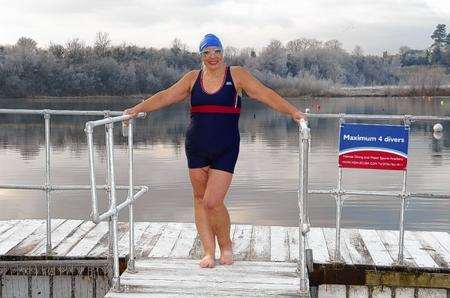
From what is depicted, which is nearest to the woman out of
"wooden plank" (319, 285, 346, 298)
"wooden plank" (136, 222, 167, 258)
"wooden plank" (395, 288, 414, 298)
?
"wooden plank" (136, 222, 167, 258)

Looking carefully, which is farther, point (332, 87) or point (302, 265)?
point (332, 87)

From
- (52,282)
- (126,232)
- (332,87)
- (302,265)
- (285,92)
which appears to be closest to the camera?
(302,265)

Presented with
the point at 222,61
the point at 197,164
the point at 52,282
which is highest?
the point at 222,61

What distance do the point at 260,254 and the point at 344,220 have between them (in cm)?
1294

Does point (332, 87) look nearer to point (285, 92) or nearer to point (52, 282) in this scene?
point (285, 92)

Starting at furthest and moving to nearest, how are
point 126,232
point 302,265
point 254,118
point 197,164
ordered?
point 254,118 → point 126,232 → point 197,164 → point 302,265

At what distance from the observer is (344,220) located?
60.3 ft

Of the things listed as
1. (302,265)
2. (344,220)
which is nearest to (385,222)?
(344,220)

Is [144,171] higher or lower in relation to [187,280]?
lower

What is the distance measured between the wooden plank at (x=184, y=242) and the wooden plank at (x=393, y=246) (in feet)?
7.03

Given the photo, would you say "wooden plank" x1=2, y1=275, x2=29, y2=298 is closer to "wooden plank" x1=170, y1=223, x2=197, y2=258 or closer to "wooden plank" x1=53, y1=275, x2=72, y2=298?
"wooden plank" x1=53, y1=275, x2=72, y2=298

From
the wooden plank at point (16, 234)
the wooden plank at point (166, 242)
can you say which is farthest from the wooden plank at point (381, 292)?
the wooden plank at point (16, 234)

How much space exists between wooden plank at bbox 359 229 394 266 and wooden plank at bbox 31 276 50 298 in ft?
11.3

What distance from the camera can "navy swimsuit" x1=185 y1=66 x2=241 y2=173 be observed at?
482cm
